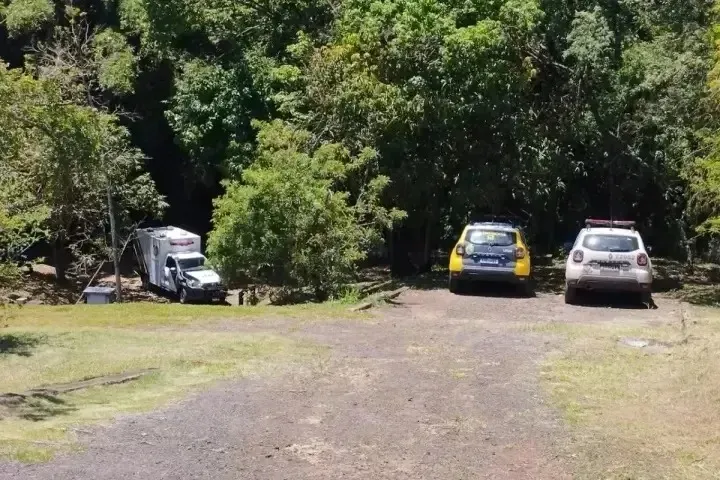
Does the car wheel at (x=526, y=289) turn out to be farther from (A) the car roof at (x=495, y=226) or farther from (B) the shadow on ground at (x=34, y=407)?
(B) the shadow on ground at (x=34, y=407)

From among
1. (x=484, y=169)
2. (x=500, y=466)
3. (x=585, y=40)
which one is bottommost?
(x=500, y=466)

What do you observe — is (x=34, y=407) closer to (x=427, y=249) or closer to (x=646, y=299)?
(x=646, y=299)

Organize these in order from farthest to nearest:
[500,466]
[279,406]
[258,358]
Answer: [258,358]
[279,406]
[500,466]

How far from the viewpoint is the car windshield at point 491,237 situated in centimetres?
1980

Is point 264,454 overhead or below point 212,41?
below

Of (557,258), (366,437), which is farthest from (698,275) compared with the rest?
(366,437)

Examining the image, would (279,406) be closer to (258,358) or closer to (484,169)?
(258,358)

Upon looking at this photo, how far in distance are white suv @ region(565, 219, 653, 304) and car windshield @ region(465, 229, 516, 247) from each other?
171 centimetres

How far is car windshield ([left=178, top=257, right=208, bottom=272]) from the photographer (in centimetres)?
3077

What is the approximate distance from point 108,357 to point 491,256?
31.1 feet

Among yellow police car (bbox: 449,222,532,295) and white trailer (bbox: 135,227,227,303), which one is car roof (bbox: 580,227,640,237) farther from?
white trailer (bbox: 135,227,227,303)

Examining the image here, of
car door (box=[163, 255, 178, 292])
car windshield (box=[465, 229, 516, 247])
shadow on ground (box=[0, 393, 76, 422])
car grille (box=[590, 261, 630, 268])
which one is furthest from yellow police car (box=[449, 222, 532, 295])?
car door (box=[163, 255, 178, 292])

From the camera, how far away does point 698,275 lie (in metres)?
27.5

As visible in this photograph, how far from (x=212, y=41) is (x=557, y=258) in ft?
46.2
